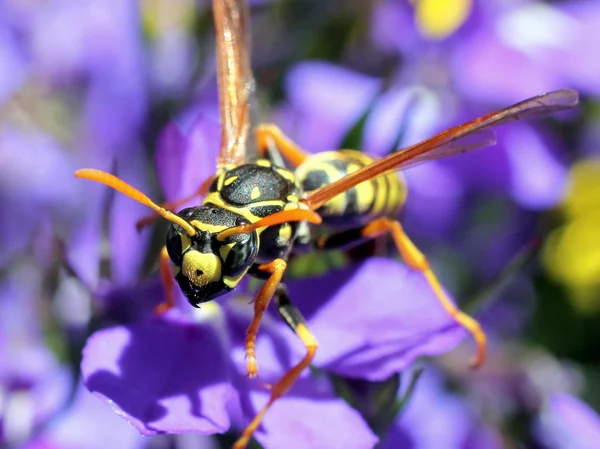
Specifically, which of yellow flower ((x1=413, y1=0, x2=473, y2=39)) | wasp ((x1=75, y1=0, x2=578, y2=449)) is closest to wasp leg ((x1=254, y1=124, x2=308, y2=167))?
wasp ((x1=75, y1=0, x2=578, y2=449))

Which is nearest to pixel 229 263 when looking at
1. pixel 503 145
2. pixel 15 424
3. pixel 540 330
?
pixel 15 424

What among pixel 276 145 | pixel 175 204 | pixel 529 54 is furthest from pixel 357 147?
pixel 529 54

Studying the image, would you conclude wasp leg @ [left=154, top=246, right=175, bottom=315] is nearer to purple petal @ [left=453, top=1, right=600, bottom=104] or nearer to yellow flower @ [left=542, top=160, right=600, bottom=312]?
purple petal @ [left=453, top=1, right=600, bottom=104]

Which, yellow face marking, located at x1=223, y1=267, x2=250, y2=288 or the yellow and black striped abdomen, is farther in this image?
the yellow and black striped abdomen

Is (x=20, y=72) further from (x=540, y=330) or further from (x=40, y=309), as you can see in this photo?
(x=540, y=330)

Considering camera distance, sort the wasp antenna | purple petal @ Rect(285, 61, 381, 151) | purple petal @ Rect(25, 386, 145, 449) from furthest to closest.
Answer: purple petal @ Rect(285, 61, 381, 151) → purple petal @ Rect(25, 386, 145, 449) → the wasp antenna

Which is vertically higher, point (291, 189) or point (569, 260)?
point (291, 189)

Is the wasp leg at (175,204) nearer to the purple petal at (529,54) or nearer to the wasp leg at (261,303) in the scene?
the wasp leg at (261,303)
